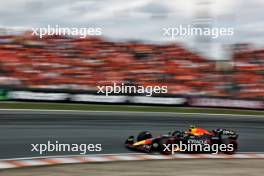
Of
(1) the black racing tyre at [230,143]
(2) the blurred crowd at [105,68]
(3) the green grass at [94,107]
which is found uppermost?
(2) the blurred crowd at [105,68]

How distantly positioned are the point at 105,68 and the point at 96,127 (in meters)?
3.78

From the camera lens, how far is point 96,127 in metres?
10.0

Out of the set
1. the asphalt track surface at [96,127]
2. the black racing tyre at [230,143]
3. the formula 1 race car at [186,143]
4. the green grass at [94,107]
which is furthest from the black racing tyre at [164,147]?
the green grass at [94,107]

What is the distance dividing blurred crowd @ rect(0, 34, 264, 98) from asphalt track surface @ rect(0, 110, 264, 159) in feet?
4.53

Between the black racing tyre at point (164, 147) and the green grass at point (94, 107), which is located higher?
the green grass at point (94, 107)

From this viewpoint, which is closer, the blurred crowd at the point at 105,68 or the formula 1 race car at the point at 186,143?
the formula 1 race car at the point at 186,143

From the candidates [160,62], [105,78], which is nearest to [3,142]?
[105,78]

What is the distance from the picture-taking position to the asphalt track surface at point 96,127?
851 cm

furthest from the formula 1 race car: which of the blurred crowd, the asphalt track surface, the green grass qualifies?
the green grass

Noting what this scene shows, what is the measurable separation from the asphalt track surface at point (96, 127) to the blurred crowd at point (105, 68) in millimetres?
1381

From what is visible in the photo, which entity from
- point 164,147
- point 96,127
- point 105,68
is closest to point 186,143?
point 164,147

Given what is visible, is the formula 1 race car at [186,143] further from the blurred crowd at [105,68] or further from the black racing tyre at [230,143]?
the blurred crowd at [105,68]

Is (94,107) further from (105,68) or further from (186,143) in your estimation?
(186,143)

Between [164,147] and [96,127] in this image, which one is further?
[96,127]
